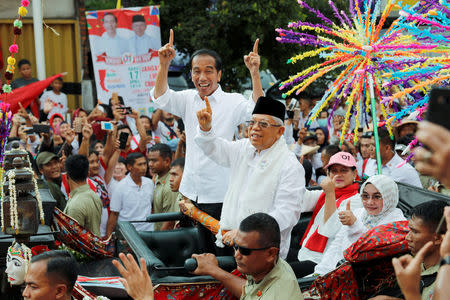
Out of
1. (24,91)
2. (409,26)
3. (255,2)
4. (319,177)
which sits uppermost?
(255,2)

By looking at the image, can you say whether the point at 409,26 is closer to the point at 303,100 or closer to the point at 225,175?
the point at 225,175

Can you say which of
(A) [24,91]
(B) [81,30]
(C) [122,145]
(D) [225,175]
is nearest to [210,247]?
(D) [225,175]

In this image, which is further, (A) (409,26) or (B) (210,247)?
(B) (210,247)

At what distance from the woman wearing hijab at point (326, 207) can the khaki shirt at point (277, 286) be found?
0.85m

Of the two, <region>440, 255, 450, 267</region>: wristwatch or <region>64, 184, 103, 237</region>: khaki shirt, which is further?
<region>64, 184, 103, 237</region>: khaki shirt

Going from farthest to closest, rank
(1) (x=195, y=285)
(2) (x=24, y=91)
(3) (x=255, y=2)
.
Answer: (3) (x=255, y=2) < (2) (x=24, y=91) < (1) (x=195, y=285)

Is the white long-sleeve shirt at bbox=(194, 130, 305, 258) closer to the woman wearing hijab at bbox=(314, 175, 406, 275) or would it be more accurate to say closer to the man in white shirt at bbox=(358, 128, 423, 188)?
the woman wearing hijab at bbox=(314, 175, 406, 275)

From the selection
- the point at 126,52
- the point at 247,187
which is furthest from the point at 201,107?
the point at 126,52

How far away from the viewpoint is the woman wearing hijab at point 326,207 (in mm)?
4734

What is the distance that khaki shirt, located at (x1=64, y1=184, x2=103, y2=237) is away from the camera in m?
6.14

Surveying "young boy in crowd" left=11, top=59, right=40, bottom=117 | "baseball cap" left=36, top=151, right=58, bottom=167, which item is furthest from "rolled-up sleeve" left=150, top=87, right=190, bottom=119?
"young boy in crowd" left=11, top=59, right=40, bottom=117

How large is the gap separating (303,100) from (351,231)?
7239 mm

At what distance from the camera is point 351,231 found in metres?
4.52

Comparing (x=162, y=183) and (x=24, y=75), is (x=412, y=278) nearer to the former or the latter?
(x=162, y=183)
